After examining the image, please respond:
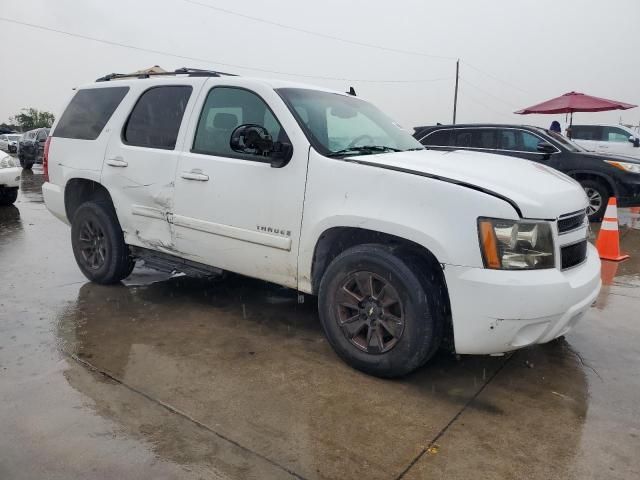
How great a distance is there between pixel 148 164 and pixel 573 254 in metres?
3.22

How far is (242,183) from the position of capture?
364cm

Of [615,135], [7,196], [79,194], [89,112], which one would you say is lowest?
[7,196]

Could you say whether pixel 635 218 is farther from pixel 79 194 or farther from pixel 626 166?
pixel 79 194

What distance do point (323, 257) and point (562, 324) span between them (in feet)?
4.90

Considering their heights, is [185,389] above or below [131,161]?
below

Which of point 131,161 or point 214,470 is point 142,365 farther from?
point 131,161

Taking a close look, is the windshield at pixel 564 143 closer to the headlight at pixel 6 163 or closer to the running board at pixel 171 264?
the running board at pixel 171 264

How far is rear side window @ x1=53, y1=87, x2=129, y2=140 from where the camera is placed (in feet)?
15.5

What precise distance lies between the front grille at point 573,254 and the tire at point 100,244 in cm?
364

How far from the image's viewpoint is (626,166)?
8.81m

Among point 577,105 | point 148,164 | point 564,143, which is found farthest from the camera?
point 577,105

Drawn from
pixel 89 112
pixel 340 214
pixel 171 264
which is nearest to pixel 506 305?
pixel 340 214

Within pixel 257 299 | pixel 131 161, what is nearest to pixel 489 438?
pixel 257 299

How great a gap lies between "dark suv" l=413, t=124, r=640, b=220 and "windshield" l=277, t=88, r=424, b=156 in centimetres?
513
